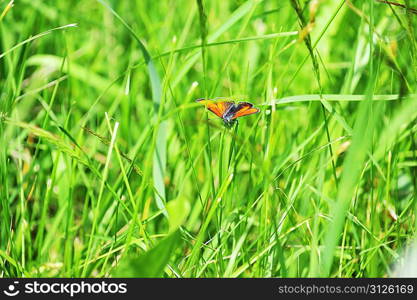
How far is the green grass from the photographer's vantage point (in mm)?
978

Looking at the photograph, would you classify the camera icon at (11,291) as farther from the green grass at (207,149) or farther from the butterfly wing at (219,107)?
the butterfly wing at (219,107)

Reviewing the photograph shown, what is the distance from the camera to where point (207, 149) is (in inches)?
51.6

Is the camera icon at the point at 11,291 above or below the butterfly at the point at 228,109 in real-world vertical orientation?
below

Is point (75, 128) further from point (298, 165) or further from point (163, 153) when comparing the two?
point (298, 165)

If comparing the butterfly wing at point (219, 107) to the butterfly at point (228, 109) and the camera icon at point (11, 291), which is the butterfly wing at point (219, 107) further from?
the camera icon at point (11, 291)

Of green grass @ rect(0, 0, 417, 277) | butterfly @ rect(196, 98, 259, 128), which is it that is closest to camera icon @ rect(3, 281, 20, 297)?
green grass @ rect(0, 0, 417, 277)

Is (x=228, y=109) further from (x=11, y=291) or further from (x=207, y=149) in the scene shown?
(x=11, y=291)

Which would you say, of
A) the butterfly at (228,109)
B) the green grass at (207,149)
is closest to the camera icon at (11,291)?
the green grass at (207,149)

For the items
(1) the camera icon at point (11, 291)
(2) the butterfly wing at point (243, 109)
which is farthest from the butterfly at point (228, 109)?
(1) the camera icon at point (11, 291)

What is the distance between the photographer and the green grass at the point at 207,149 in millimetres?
978

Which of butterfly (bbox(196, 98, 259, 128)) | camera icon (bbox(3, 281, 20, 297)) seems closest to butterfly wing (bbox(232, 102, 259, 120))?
butterfly (bbox(196, 98, 259, 128))

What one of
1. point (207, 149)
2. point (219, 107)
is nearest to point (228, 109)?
point (219, 107)

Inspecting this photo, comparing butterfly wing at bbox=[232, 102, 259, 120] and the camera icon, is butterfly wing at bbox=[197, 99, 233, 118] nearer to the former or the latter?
butterfly wing at bbox=[232, 102, 259, 120]

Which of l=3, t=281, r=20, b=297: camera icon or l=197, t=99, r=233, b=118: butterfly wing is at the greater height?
l=197, t=99, r=233, b=118: butterfly wing
